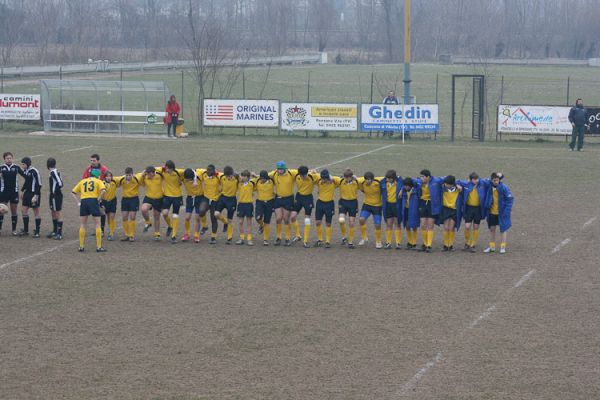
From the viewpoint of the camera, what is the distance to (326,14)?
128 m

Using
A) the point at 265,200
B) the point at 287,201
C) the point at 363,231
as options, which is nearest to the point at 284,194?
the point at 287,201

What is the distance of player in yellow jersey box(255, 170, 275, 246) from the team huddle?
19 mm

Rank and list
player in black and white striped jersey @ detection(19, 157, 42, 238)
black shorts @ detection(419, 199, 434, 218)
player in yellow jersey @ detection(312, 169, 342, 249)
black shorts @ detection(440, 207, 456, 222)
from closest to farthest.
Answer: black shorts @ detection(440, 207, 456, 222) → black shorts @ detection(419, 199, 434, 218) → player in yellow jersey @ detection(312, 169, 342, 249) → player in black and white striped jersey @ detection(19, 157, 42, 238)

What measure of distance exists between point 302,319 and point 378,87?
35.5 meters

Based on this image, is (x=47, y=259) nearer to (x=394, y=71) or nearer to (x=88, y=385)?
(x=88, y=385)

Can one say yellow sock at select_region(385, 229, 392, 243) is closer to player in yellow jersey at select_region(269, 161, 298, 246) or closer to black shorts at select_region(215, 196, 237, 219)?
player in yellow jersey at select_region(269, 161, 298, 246)

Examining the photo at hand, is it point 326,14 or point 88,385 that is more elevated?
point 326,14

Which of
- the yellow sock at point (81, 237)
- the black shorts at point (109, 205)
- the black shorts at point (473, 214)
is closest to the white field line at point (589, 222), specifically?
the black shorts at point (473, 214)

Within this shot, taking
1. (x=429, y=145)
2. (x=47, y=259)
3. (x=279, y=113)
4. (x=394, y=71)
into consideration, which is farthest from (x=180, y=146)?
(x=394, y=71)

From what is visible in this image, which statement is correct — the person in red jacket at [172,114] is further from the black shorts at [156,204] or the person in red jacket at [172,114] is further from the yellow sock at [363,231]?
the yellow sock at [363,231]

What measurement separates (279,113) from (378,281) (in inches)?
971

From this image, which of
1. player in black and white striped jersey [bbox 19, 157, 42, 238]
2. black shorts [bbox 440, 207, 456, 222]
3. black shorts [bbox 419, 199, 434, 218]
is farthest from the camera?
player in black and white striped jersey [bbox 19, 157, 42, 238]

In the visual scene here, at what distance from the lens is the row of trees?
3885 inches

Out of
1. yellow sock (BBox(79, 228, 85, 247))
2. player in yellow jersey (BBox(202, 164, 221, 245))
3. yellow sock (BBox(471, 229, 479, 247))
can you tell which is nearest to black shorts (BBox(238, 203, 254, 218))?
player in yellow jersey (BBox(202, 164, 221, 245))
